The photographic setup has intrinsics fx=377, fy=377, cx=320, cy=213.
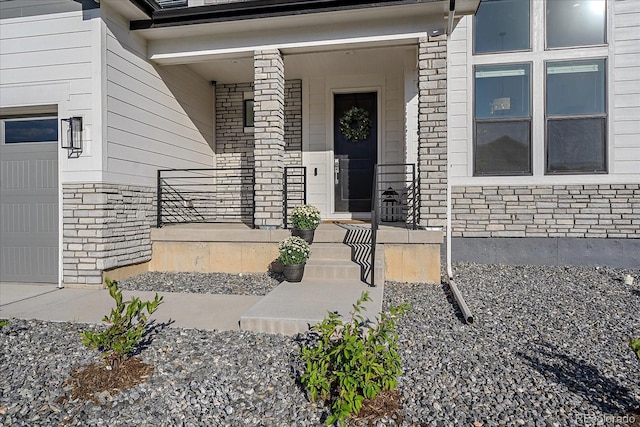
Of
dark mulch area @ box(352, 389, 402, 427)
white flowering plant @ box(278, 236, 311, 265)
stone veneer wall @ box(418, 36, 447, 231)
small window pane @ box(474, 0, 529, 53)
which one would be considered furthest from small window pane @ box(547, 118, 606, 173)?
dark mulch area @ box(352, 389, 402, 427)

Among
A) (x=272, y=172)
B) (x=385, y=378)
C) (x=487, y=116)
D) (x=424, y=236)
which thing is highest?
(x=487, y=116)

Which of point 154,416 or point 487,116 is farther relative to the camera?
point 487,116

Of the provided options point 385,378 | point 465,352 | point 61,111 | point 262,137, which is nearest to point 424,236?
point 465,352

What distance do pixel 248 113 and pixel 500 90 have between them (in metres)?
4.68

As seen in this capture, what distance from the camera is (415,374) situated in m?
2.55

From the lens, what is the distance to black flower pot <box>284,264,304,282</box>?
14.5 feet

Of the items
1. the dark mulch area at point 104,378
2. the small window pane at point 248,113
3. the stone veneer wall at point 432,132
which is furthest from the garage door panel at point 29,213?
the stone veneer wall at point 432,132

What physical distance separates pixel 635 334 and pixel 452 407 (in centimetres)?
228

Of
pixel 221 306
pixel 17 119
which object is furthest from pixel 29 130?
pixel 221 306

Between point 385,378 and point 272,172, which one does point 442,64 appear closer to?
point 272,172

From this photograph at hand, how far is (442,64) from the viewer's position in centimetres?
507

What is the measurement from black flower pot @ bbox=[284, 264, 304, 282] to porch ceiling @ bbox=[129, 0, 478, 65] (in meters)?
3.14

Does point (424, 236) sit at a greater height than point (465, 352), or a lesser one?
greater

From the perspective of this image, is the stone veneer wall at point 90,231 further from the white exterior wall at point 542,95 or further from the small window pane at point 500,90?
the small window pane at point 500,90
